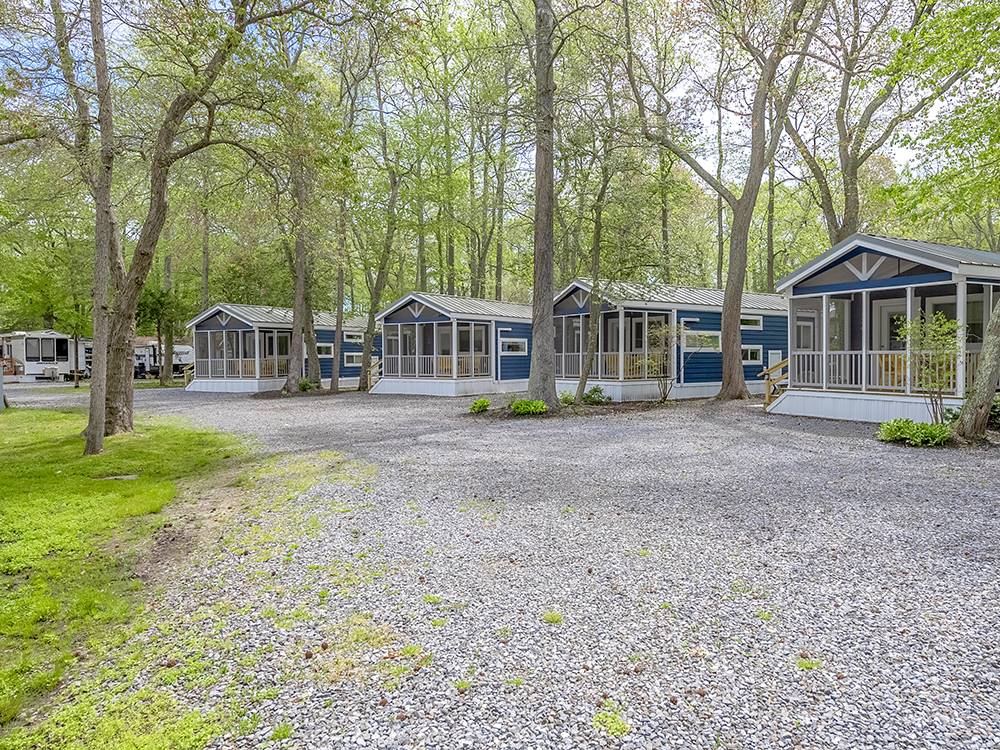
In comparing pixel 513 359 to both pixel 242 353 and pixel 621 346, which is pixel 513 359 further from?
pixel 242 353

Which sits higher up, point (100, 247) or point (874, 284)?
point (100, 247)

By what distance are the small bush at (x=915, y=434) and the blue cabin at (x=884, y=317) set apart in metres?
1.51

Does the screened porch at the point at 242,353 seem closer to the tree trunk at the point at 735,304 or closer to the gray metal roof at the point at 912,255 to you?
the tree trunk at the point at 735,304

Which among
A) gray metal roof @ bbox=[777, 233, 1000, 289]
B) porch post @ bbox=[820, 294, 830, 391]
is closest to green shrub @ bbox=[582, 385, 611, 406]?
gray metal roof @ bbox=[777, 233, 1000, 289]

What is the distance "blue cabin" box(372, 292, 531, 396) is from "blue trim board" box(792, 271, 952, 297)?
384 inches

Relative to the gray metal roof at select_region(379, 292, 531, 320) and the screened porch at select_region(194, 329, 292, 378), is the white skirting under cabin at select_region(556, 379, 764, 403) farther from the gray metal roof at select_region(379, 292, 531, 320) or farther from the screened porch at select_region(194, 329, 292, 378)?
the screened porch at select_region(194, 329, 292, 378)

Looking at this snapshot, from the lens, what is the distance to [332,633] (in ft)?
10.5

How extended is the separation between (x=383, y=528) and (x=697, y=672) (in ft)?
9.39

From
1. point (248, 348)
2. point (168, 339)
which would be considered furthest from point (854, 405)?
point (168, 339)

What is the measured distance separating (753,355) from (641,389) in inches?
165

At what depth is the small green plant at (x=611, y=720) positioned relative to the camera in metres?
2.37

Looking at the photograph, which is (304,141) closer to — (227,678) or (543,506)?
(543,506)

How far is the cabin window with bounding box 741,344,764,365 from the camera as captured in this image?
61.3ft

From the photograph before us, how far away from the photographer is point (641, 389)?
17.1 m
